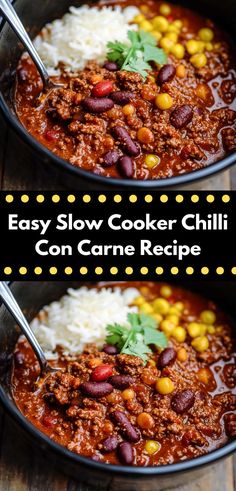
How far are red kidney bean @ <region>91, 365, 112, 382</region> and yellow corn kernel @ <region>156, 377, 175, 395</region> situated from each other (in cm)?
20

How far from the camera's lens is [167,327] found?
4.67m

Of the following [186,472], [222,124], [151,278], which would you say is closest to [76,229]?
[151,278]

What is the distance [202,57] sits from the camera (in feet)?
16.5

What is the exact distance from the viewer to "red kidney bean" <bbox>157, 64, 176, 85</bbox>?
15.8 feet

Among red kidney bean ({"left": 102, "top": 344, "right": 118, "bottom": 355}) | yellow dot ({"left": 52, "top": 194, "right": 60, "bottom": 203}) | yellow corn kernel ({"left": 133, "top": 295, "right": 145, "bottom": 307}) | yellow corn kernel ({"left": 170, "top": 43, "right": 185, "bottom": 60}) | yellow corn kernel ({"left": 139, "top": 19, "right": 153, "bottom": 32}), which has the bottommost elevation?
yellow corn kernel ({"left": 133, "top": 295, "right": 145, "bottom": 307})

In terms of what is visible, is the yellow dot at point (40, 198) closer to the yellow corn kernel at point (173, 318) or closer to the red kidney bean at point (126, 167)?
the red kidney bean at point (126, 167)

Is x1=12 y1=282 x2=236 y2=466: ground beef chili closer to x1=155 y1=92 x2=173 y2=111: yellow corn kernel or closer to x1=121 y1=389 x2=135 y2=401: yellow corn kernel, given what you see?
x1=121 y1=389 x2=135 y2=401: yellow corn kernel

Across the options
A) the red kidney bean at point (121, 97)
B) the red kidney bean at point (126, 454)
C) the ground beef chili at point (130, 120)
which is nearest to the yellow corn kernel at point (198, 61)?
the ground beef chili at point (130, 120)

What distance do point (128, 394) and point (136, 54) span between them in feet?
5.08

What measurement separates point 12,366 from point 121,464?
675 millimetres

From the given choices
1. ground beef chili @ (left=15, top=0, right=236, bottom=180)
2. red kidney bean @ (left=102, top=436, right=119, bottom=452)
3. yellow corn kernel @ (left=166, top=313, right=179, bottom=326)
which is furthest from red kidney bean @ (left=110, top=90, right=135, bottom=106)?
red kidney bean @ (left=102, top=436, right=119, bottom=452)

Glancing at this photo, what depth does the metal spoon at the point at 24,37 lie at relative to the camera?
456cm

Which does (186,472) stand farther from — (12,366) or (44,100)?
(44,100)

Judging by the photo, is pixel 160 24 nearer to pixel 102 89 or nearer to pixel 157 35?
pixel 157 35
